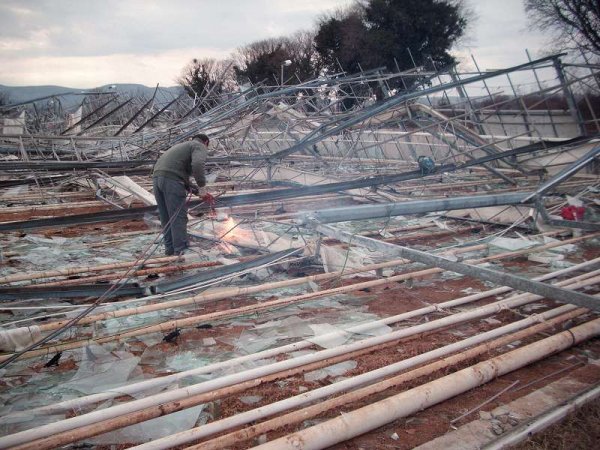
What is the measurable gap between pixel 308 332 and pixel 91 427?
1.81 metres

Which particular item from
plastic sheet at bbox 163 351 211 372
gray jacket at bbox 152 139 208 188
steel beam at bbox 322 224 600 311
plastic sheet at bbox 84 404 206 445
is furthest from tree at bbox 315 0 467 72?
plastic sheet at bbox 84 404 206 445

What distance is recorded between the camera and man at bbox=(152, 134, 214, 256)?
5.98 m

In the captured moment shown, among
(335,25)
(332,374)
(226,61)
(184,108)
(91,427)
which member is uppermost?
(226,61)

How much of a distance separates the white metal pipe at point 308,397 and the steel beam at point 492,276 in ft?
Result: 1.03

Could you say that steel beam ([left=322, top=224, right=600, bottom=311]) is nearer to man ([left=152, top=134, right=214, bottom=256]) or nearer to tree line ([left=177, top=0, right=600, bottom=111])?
man ([left=152, top=134, right=214, bottom=256])

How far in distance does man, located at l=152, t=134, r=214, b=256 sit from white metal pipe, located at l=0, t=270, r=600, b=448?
3437mm

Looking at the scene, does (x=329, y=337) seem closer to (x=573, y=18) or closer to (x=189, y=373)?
(x=189, y=373)

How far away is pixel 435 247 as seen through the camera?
243 inches

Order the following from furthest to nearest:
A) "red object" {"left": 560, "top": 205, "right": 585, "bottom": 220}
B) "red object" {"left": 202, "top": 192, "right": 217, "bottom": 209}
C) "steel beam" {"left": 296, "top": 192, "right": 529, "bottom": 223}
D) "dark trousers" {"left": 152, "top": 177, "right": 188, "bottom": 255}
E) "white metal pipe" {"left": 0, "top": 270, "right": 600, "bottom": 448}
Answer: "red object" {"left": 560, "top": 205, "right": 585, "bottom": 220} → "dark trousers" {"left": 152, "top": 177, "right": 188, "bottom": 255} → "red object" {"left": 202, "top": 192, "right": 217, "bottom": 209} → "steel beam" {"left": 296, "top": 192, "right": 529, "bottom": 223} → "white metal pipe" {"left": 0, "top": 270, "right": 600, "bottom": 448}

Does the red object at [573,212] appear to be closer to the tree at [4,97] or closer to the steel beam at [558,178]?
the steel beam at [558,178]

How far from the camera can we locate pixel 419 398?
2.51 meters

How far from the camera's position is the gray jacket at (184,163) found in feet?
19.6

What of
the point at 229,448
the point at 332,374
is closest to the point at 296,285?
the point at 332,374

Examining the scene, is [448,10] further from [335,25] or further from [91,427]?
[91,427]
